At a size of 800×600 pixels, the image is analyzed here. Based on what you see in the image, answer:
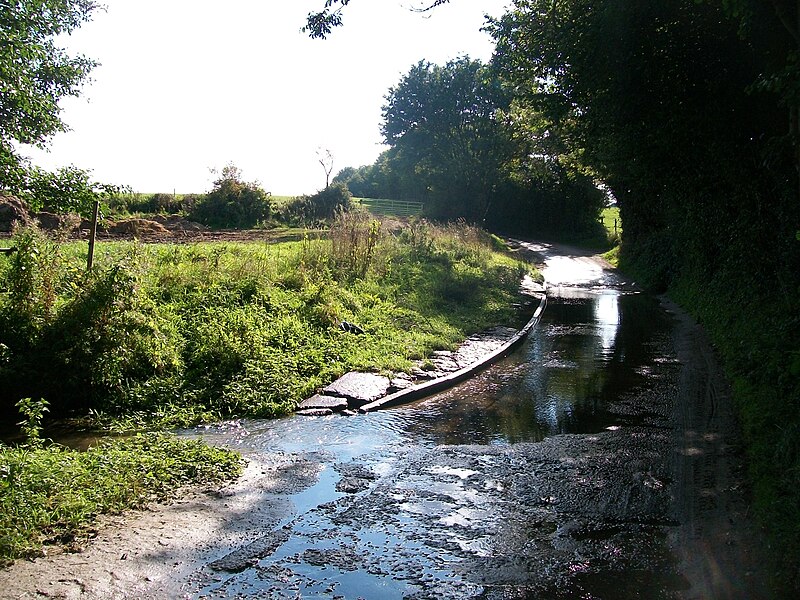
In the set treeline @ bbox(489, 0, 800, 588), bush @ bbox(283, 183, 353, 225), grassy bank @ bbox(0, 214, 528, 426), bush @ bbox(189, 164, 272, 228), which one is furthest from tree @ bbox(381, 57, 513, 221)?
grassy bank @ bbox(0, 214, 528, 426)

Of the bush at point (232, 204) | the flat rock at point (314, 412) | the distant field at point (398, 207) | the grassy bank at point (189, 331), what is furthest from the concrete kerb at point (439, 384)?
the distant field at point (398, 207)

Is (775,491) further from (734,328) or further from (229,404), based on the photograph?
(734,328)

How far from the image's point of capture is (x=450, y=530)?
5508 mm

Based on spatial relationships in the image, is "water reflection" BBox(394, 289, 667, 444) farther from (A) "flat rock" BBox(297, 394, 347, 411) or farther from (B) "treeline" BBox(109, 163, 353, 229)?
(B) "treeline" BBox(109, 163, 353, 229)

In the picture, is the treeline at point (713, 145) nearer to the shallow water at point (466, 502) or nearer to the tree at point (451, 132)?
the shallow water at point (466, 502)

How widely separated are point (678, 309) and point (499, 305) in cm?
565

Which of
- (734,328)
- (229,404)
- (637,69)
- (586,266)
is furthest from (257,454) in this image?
(586,266)

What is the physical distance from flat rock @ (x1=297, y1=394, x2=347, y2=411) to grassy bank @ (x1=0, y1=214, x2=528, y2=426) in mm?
157

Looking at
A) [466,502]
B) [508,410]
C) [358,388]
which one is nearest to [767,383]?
[508,410]

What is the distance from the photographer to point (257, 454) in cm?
742

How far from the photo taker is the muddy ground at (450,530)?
15.0 ft

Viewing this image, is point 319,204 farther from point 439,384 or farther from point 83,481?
point 83,481

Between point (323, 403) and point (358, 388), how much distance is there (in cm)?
76

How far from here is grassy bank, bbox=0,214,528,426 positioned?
9000mm
